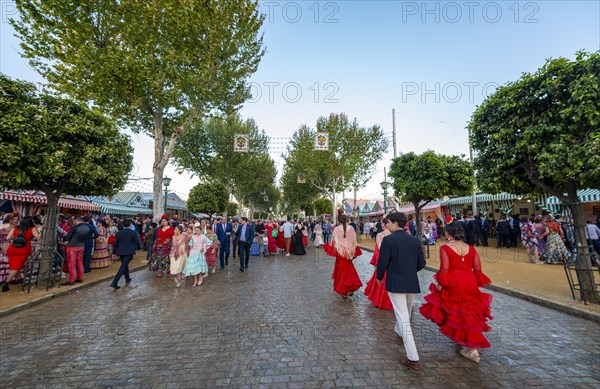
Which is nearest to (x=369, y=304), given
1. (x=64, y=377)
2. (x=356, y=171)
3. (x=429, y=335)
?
(x=429, y=335)

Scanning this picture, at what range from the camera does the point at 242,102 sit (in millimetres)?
16625

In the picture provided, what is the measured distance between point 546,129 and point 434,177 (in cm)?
865

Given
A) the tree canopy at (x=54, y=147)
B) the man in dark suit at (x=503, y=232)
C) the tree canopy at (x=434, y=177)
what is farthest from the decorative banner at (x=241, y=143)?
the man in dark suit at (x=503, y=232)

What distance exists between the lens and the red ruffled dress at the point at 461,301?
364 cm

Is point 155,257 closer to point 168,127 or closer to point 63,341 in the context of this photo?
point 63,341

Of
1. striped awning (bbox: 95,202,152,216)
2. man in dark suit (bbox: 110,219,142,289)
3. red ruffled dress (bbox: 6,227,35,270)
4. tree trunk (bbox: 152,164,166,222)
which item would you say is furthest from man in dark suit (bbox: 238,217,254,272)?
striped awning (bbox: 95,202,152,216)

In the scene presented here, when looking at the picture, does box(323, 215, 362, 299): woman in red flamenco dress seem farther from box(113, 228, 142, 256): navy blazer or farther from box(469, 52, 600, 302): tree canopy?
box(113, 228, 142, 256): navy blazer

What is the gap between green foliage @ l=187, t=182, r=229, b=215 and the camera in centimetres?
3366

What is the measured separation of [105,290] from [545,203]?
76.4ft

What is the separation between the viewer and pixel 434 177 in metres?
14.4

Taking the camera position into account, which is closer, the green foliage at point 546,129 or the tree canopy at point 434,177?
the green foliage at point 546,129

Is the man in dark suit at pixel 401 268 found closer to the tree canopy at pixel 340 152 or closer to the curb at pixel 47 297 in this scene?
the curb at pixel 47 297

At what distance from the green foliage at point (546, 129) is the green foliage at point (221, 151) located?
90.2 ft

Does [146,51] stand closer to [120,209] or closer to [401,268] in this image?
[401,268]
